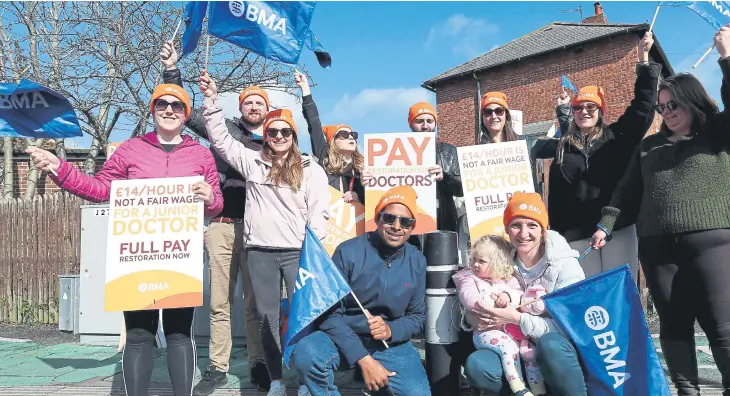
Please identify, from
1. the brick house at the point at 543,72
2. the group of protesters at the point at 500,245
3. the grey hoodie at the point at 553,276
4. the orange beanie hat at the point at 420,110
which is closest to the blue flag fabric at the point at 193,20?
the group of protesters at the point at 500,245

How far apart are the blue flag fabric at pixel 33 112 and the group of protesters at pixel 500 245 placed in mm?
1198

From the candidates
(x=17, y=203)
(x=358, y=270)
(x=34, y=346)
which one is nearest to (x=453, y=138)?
(x=17, y=203)

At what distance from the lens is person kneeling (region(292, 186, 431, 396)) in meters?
3.42

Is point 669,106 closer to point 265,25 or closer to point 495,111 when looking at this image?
point 495,111

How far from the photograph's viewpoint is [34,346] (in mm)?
6898

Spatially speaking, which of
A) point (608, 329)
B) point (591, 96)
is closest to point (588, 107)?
point (591, 96)

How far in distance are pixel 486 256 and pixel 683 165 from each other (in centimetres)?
136

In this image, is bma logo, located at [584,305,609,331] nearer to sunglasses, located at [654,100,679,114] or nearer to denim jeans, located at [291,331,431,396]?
denim jeans, located at [291,331,431,396]

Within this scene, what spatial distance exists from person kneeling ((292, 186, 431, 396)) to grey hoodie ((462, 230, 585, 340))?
2.44 ft

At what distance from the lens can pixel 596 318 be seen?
3.21 meters

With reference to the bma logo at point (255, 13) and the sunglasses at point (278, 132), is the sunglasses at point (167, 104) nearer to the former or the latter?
the sunglasses at point (278, 132)

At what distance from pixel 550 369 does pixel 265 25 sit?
3.63m

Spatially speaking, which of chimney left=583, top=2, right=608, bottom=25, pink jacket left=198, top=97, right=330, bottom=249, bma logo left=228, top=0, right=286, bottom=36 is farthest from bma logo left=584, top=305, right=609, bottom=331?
chimney left=583, top=2, right=608, bottom=25

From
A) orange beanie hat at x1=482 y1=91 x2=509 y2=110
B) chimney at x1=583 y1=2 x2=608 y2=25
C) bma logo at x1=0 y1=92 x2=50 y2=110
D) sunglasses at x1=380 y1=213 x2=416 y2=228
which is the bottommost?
sunglasses at x1=380 y1=213 x2=416 y2=228
